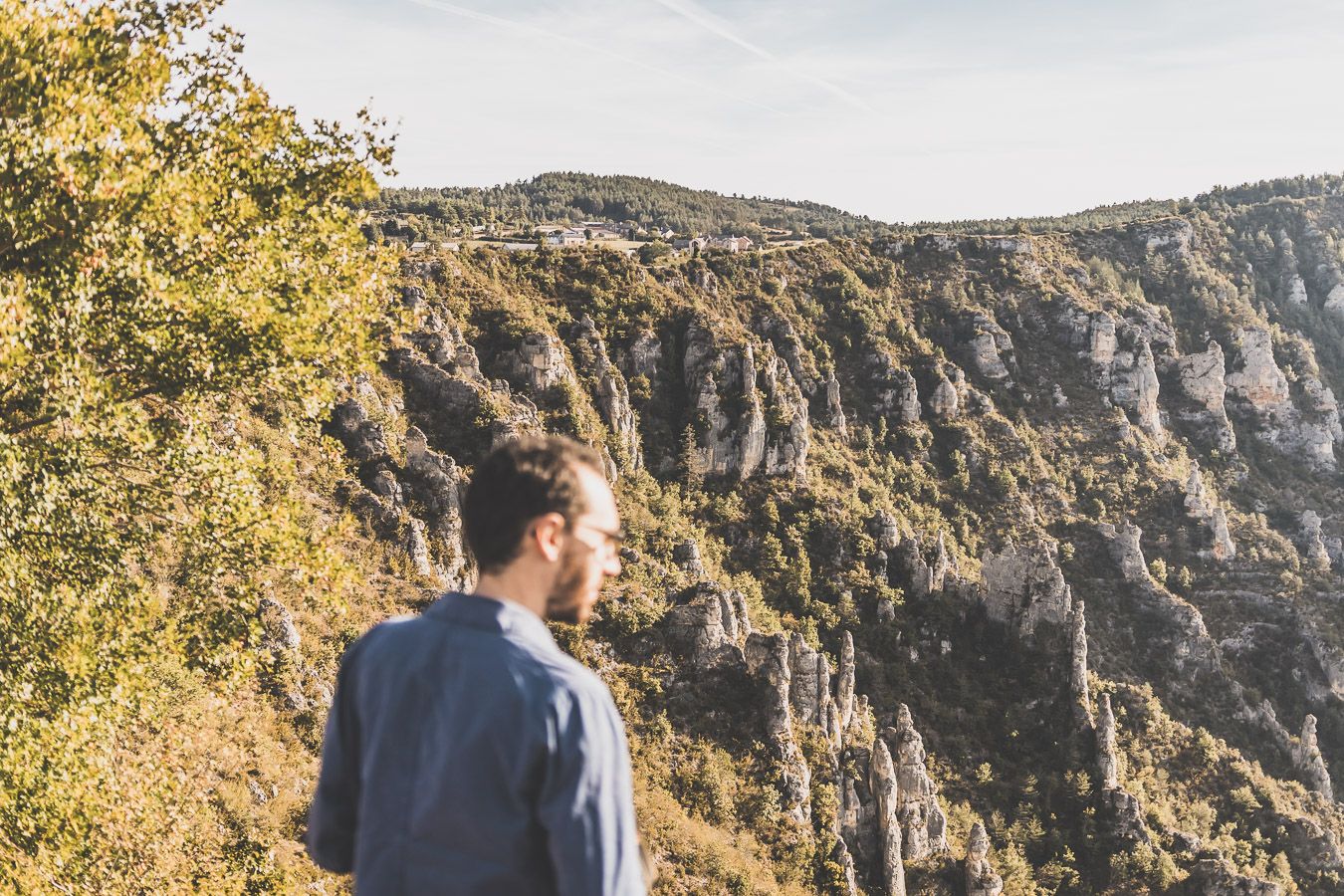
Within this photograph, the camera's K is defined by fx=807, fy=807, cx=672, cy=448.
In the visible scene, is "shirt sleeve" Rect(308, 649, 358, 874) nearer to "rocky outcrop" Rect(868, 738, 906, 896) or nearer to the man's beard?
the man's beard

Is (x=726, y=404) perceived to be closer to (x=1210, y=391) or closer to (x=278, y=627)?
(x=278, y=627)

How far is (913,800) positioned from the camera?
1449 inches

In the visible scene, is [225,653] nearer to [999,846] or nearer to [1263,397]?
[999,846]

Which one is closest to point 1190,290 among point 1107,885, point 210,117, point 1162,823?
point 1162,823

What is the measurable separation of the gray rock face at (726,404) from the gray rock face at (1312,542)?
195 ft

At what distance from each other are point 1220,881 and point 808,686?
2384cm

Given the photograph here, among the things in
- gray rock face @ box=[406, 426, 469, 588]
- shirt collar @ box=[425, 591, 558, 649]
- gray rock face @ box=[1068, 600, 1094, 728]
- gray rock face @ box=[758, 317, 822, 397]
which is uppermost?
gray rock face @ box=[758, 317, 822, 397]

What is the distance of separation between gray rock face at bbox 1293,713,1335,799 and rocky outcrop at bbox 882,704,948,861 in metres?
37.6

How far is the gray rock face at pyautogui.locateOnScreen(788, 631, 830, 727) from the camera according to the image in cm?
3569

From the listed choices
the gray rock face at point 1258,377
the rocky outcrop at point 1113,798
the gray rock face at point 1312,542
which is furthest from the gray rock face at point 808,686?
the gray rock face at point 1258,377

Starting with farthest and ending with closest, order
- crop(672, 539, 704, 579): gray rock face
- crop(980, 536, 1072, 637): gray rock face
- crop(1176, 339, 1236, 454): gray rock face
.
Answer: crop(1176, 339, 1236, 454): gray rock face, crop(980, 536, 1072, 637): gray rock face, crop(672, 539, 704, 579): gray rock face

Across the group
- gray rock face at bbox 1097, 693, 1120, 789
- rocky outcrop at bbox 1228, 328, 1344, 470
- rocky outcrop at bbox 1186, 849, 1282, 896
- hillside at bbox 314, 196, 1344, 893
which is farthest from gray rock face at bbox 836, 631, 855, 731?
rocky outcrop at bbox 1228, 328, 1344, 470

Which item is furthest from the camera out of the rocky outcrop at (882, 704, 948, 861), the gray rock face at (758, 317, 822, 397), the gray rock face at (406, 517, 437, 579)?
the gray rock face at (758, 317, 822, 397)

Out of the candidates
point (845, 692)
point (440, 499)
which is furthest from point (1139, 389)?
point (440, 499)
